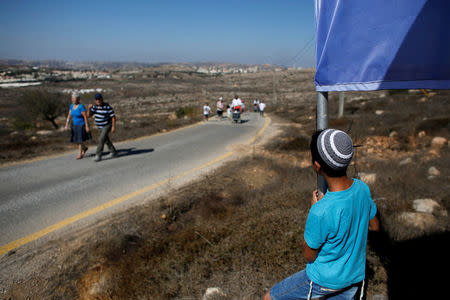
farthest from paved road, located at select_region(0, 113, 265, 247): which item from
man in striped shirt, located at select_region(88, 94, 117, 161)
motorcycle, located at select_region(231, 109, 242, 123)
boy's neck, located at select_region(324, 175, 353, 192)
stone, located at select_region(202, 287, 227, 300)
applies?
motorcycle, located at select_region(231, 109, 242, 123)

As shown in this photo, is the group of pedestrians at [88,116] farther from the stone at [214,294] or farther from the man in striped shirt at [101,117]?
the stone at [214,294]

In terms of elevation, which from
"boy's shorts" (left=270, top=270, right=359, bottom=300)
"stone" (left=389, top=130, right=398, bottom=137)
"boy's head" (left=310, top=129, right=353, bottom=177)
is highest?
"boy's head" (left=310, top=129, right=353, bottom=177)

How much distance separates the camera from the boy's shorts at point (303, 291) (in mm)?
1892

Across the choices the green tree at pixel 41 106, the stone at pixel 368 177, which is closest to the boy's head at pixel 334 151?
the stone at pixel 368 177

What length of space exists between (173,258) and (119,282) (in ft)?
2.05

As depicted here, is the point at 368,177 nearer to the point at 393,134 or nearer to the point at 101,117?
the point at 393,134

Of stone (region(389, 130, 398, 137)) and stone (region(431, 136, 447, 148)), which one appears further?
stone (region(389, 130, 398, 137))

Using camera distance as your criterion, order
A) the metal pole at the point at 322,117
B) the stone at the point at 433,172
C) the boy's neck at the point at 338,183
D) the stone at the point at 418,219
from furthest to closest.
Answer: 1. the stone at the point at 433,172
2. the stone at the point at 418,219
3. the metal pole at the point at 322,117
4. the boy's neck at the point at 338,183

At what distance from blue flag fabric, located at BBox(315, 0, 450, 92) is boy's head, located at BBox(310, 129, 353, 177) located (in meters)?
0.69

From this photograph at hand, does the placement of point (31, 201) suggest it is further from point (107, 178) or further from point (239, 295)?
point (239, 295)

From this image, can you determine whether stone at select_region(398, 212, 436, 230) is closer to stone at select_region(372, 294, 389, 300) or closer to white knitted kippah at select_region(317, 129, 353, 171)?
stone at select_region(372, 294, 389, 300)

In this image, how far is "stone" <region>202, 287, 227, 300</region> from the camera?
2.77 metres

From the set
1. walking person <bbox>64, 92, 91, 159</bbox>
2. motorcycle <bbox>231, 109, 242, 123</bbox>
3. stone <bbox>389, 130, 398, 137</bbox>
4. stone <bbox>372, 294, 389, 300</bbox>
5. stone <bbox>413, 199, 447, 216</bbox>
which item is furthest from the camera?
motorcycle <bbox>231, 109, 242, 123</bbox>

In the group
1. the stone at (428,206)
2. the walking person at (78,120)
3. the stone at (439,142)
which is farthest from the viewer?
the stone at (439,142)
